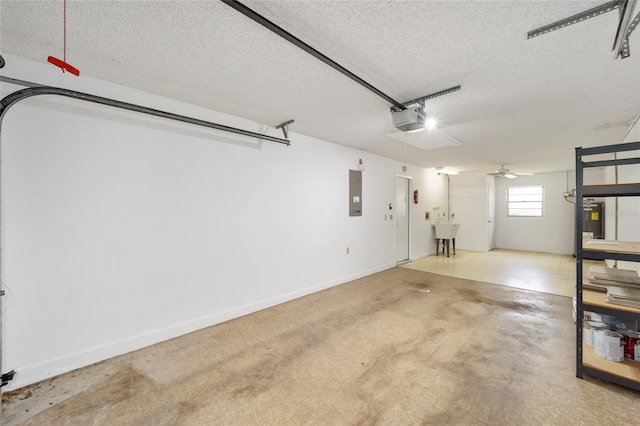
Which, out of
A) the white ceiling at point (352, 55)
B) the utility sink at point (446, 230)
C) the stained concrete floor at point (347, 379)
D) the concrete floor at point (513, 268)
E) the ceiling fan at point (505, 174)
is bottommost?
the stained concrete floor at point (347, 379)

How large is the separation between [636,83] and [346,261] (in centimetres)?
390

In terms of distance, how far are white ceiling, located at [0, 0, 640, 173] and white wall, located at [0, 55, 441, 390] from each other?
41cm

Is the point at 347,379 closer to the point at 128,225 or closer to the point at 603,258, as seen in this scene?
the point at 603,258

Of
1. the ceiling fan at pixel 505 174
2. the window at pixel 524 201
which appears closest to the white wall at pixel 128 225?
the ceiling fan at pixel 505 174

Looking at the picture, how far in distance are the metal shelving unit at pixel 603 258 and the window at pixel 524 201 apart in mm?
7119

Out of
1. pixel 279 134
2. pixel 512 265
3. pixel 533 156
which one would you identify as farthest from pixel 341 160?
pixel 512 265

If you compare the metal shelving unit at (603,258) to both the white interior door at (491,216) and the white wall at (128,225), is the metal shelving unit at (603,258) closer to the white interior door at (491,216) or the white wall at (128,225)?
the white wall at (128,225)

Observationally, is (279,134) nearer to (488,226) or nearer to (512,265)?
(512,265)

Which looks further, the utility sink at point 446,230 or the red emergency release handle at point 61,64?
the utility sink at point 446,230

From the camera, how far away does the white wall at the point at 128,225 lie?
1.96 m

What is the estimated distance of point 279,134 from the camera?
361cm

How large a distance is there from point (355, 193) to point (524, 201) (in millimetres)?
6544

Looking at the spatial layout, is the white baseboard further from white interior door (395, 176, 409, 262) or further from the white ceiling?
white interior door (395, 176, 409, 262)

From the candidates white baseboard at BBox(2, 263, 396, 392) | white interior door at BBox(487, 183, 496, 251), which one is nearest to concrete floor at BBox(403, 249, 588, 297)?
white interior door at BBox(487, 183, 496, 251)
